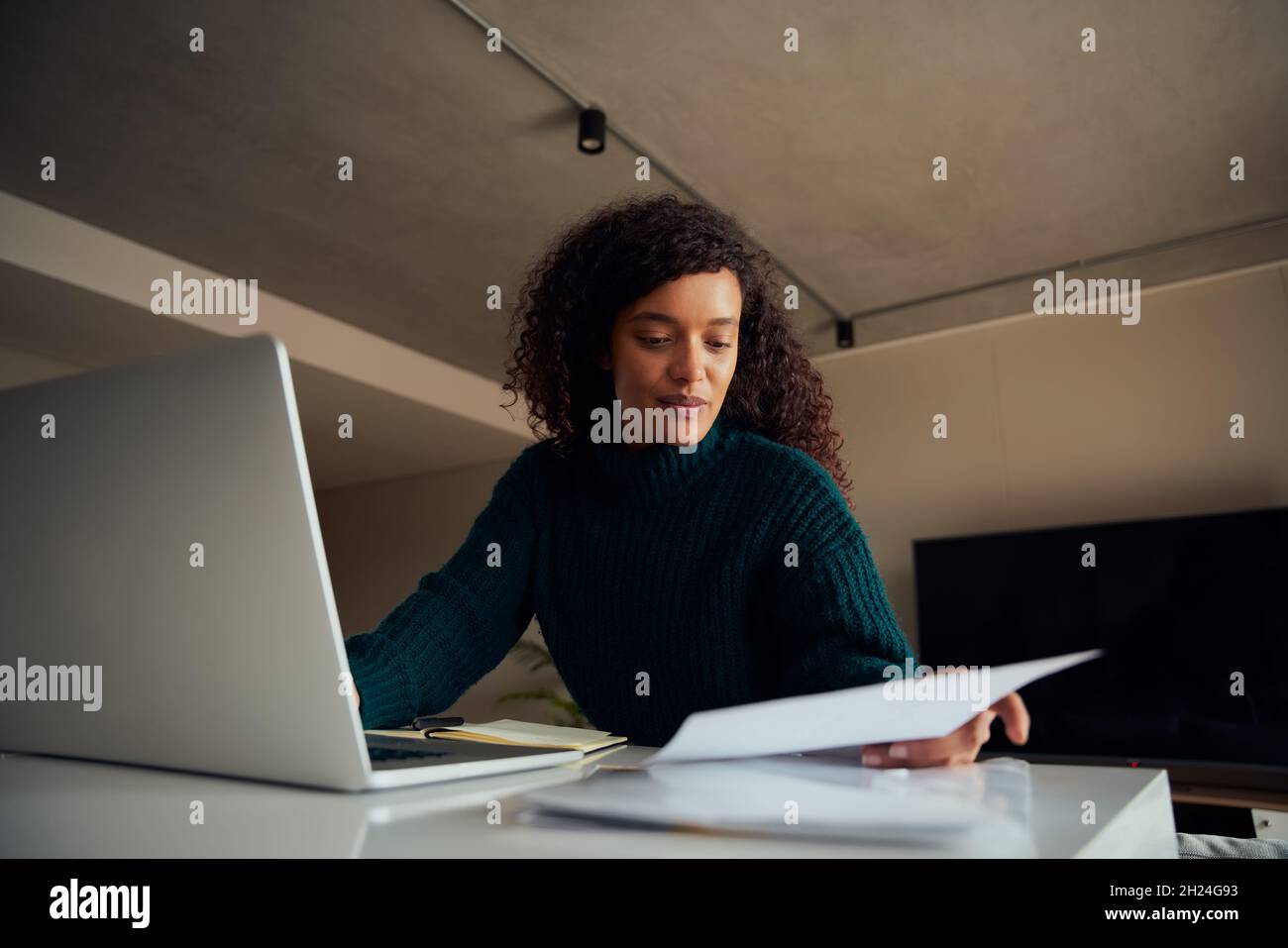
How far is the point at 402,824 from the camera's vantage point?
45 cm

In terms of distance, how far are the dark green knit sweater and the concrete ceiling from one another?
164 centimetres

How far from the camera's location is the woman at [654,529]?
0.94 meters

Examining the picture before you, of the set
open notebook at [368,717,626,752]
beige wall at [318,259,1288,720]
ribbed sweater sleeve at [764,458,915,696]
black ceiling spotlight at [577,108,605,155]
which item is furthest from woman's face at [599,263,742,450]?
beige wall at [318,259,1288,720]

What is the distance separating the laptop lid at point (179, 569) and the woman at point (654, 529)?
0.27m

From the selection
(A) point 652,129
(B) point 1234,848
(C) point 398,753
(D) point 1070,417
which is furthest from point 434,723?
(D) point 1070,417


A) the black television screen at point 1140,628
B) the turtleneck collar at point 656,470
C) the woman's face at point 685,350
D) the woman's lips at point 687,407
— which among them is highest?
the woman's face at point 685,350

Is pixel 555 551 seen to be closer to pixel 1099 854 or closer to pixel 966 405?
pixel 1099 854

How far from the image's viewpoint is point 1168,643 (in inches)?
137

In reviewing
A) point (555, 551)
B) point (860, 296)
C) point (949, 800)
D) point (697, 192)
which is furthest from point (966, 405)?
point (949, 800)

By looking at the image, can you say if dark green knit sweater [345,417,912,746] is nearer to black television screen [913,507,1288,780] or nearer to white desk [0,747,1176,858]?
white desk [0,747,1176,858]

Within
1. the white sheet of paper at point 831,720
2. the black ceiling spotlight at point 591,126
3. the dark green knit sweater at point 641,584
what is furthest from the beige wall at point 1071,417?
the white sheet of paper at point 831,720

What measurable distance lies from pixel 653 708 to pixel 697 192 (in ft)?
7.97

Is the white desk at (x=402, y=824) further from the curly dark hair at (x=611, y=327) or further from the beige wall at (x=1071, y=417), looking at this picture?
the beige wall at (x=1071, y=417)

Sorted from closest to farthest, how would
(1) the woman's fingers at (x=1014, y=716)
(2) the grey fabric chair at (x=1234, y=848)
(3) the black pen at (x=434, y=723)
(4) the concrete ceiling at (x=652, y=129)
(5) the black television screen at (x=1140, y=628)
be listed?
(1) the woman's fingers at (x=1014, y=716) → (2) the grey fabric chair at (x=1234, y=848) → (3) the black pen at (x=434, y=723) → (4) the concrete ceiling at (x=652, y=129) → (5) the black television screen at (x=1140, y=628)
